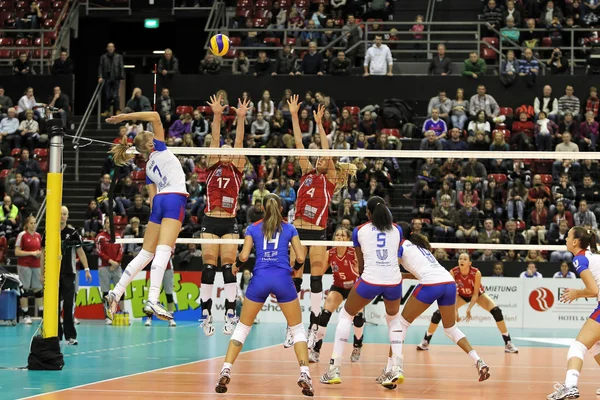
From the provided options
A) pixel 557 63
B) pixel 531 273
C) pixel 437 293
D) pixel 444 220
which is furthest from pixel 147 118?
pixel 557 63

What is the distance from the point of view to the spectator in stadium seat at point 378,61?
27.5 m

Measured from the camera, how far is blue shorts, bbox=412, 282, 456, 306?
11961 mm

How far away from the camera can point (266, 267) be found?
10727 mm

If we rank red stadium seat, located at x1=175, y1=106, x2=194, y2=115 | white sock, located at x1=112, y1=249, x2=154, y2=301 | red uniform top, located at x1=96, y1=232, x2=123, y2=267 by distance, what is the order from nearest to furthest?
white sock, located at x1=112, y1=249, x2=154, y2=301
red uniform top, located at x1=96, y1=232, x2=123, y2=267
red stadium seat, located at x1=175, y1=106, x2=194, y2=115

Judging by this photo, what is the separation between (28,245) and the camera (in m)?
22.3

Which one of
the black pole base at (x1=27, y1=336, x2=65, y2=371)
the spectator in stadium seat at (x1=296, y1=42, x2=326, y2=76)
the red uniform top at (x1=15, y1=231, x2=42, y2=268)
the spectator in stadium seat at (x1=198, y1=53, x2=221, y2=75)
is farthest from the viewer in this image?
the spectator in stadium seat at (x1=198, y1=53, x2=221, y2=75)

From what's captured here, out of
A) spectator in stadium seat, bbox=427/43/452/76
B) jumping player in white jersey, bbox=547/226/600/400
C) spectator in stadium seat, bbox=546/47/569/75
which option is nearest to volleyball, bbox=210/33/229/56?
jumping player in white jersey, bbox=547/226/600/400

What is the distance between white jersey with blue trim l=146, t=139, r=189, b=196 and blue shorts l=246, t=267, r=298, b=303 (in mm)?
1751

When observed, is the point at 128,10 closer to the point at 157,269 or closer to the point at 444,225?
the point at 444,225

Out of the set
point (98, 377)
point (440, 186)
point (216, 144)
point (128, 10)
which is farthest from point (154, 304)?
point (128, 10)

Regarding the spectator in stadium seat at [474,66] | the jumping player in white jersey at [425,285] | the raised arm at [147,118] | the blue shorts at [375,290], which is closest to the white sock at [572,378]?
the jumping player in white jersey at [425,285]

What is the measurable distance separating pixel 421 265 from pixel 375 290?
99 cm

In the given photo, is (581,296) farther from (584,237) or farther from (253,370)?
(253,370)

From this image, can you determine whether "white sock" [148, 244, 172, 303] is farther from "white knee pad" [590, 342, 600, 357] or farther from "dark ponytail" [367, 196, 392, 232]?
"white knee pad" [590, 342, 600, 357]
